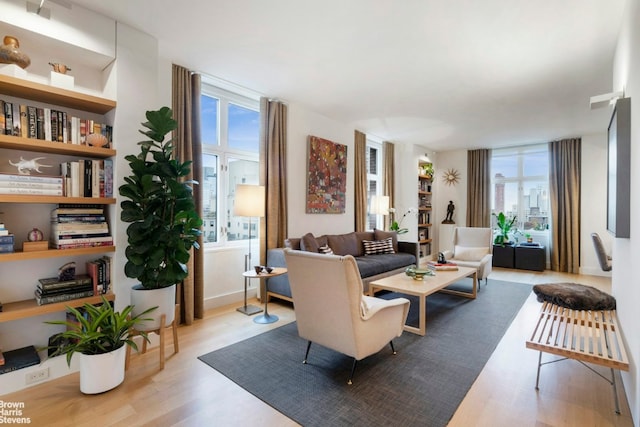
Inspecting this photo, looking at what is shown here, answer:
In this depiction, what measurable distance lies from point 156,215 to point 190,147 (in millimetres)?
1101

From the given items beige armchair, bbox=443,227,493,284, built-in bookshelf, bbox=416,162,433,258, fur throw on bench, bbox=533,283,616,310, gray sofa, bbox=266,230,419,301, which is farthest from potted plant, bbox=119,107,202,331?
Answer: built-in bookshelf, bbox=416,162,433,258

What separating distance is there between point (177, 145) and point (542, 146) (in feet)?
24.2

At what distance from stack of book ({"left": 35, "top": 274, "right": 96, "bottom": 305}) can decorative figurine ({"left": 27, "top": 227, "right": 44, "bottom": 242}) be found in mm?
318

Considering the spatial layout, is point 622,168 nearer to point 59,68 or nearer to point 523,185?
point 59,68

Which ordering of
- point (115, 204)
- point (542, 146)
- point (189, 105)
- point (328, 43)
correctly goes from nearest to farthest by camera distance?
point (115, 204) → point (328, 43) → point (189, 105) → point (542, 146)

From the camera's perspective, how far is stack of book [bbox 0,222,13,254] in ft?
6.98

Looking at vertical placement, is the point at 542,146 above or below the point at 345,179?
above

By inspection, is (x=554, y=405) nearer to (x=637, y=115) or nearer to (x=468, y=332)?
(x=468, y=332)

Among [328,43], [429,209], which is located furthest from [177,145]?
[429,209]

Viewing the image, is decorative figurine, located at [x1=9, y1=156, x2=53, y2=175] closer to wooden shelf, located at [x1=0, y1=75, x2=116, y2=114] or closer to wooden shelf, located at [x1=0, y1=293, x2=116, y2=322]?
wooden shelf, located at [x1=0, y1=75, x2=116, y2=114]

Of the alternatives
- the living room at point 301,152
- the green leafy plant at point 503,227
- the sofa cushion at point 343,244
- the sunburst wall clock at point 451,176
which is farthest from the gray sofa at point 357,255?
the sunburst wall clock at point 451,176

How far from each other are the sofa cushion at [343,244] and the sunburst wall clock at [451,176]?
164 inches

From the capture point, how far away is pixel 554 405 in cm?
199

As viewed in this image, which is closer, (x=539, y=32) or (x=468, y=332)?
(x=539, y=32)
